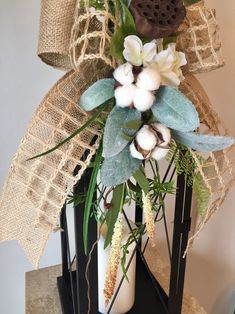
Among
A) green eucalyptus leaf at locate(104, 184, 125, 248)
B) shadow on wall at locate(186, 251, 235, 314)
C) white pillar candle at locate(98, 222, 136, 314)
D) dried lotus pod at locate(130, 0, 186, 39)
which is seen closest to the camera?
dried lotus pod at locate(130, 0, 186, 39)

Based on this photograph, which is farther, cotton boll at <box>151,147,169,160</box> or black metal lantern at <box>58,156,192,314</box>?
black metal lantern at <box>58,156,192,314</box>

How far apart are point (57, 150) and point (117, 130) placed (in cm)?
10

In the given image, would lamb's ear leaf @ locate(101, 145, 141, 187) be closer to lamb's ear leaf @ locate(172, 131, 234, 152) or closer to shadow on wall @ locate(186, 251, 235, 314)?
lamb's ear leaf @ locate(172, 131, 234, 152)

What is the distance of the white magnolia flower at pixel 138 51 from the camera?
0.39 meters

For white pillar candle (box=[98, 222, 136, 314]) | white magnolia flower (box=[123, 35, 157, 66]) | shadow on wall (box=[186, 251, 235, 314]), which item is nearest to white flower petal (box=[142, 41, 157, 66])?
white magnolia flower (box=[123, 35, 157, 66])

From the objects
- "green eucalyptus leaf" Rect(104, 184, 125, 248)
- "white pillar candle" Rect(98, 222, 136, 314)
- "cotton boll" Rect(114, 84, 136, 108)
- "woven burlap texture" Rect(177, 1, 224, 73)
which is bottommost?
"white pillar candle" Rect(98, 222, 136, 314)

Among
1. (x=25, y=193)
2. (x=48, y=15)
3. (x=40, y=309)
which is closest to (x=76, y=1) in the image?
(x=48, y=15)

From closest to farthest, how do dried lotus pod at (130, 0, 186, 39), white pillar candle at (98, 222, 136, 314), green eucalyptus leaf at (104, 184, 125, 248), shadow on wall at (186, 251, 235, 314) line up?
dried lotus pod at (130, 0, 186, 39), green eucalyptus leaf at (104, 184, 125, 248), white pillar candle at (98, 222, 136, 314), shadow on wall at (186, 251, 235, 314)

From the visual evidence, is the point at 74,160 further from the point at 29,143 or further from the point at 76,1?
the point at 76,1

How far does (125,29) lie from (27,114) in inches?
18.5

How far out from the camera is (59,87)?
18.9 inches

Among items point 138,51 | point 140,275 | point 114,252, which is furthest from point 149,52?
point 140,275

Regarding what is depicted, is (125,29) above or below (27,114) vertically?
above

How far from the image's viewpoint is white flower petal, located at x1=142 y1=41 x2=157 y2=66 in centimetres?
40
